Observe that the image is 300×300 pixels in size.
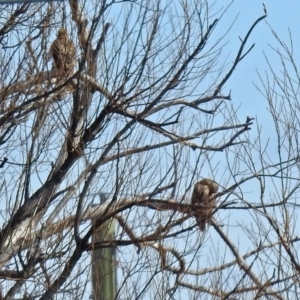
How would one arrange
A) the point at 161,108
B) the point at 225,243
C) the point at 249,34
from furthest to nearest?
the point at 225,243, the point at 161,108, the point at 249,34

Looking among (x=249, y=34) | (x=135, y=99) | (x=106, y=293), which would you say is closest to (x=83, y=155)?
(x=135, y=99)

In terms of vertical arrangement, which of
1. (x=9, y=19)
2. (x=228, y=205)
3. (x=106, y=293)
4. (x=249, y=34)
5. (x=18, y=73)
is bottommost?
(x=106, y=293)

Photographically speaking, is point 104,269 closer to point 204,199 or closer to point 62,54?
point 204,199

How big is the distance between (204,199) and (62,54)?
1977 mm

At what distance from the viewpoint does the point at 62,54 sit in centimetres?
685

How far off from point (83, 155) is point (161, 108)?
2.95 feet

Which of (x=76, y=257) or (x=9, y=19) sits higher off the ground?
(x=9, y=19)

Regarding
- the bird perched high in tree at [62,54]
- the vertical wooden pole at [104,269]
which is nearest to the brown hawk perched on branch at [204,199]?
the vertical wooden pole at [104,269]

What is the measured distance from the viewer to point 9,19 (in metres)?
7.34

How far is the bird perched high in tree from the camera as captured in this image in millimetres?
6949

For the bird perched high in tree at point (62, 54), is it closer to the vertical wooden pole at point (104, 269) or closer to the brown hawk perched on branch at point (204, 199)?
the vertical wooden pole at point (104, 269)

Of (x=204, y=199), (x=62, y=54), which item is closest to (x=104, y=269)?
(x=204, y=199)

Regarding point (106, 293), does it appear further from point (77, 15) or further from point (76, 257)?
point (77, 15)

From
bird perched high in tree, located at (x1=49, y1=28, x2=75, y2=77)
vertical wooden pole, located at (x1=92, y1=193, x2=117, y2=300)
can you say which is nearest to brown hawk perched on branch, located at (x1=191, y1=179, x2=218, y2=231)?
vertical wooden pole, located at (x1=92, y1=193, x2=117, y2=300)
